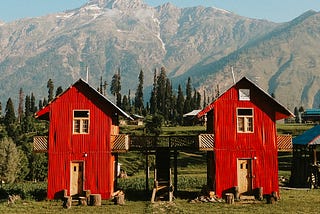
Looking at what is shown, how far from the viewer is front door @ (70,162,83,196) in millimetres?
32469

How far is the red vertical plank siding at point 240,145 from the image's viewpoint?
3269 centimetres

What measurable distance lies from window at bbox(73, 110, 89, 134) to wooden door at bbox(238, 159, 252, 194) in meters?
12.7

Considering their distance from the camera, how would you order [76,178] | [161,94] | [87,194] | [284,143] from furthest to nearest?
[161,94] < [284,143] < [76,178] < [87,194]

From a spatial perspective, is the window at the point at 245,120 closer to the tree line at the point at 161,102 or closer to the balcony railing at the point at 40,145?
the balcony railing at the point at 40,145

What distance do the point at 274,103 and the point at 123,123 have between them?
77.7 metres

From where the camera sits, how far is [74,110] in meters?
33.2

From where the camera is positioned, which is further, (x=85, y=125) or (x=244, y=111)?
(x=244, y=111)

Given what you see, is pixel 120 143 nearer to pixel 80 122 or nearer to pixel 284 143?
pixel 80 122

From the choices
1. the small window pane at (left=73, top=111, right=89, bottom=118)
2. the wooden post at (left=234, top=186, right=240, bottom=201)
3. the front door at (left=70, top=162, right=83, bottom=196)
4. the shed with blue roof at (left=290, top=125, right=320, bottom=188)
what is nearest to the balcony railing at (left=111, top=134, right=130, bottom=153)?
the small window pane at (left=73, top=111, right=89, bottom=118)

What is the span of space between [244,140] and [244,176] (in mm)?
2877

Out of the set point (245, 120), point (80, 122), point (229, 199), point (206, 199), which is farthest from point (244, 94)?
point (80, 122)

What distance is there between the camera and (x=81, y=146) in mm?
32844

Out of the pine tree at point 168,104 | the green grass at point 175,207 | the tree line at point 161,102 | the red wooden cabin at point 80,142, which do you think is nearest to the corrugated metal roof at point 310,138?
the green grass at point 175,207

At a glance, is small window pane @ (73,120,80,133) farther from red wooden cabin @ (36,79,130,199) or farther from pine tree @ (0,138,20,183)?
pine tree @ (0,138,20,183)
